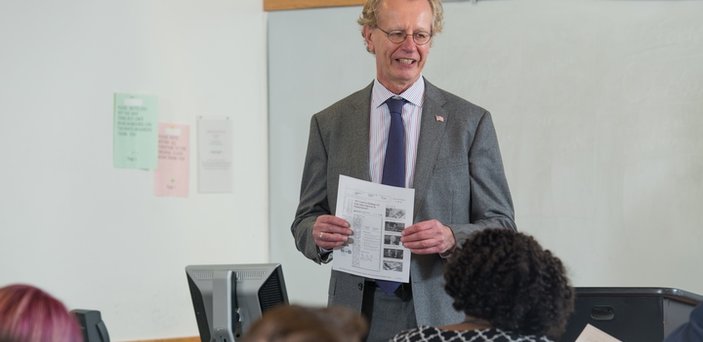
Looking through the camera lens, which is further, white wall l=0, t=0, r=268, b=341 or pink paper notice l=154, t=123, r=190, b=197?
pink paper notice l=154, t=123, r=190, b=197

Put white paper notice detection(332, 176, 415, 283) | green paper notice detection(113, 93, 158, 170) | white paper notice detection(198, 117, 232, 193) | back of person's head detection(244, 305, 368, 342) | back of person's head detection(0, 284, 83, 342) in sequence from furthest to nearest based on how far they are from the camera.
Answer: white paper notice detection(198, 117, 232, 193) → green paper notice detection(113, 93, 158, 170) → white paper notice detection(332, 176, 415, 283) → back of person's head detection(0, 284, 83, 342) → back of person's head detection(244, 305, 368, 342)

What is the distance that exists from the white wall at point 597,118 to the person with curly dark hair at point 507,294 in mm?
2002

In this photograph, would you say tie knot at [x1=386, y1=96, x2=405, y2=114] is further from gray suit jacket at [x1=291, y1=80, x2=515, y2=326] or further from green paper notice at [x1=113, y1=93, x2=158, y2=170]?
green paper notice at [x1=113, y1=93, x2=158, y2=170]

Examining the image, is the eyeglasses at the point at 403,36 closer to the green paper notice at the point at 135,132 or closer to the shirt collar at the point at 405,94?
the shirt collar at the point at 405,94

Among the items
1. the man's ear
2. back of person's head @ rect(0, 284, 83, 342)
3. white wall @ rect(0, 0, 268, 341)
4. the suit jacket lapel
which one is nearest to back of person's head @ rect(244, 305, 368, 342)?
back of person's head @ rect(0, 284, 83, 342)

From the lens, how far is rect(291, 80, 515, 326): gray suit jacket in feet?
8.45

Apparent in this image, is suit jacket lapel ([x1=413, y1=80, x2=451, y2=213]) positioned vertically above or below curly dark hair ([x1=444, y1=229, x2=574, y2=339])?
above

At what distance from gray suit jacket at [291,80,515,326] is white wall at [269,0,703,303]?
1.34 metres

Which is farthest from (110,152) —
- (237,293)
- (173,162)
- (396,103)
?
(396,103)

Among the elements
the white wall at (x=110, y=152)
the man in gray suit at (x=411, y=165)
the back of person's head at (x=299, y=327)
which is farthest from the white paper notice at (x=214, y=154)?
the back of person's head at (x=299, y=327)

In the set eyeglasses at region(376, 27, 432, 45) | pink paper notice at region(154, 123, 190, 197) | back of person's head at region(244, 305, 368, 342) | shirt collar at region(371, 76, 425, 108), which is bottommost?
back of person's head at region(244, 305, 368, 342)

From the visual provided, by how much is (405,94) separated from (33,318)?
1500 mm

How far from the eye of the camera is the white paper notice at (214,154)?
4148 mm

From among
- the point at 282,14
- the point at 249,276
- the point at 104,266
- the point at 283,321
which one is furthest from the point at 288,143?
the point at 283,321
